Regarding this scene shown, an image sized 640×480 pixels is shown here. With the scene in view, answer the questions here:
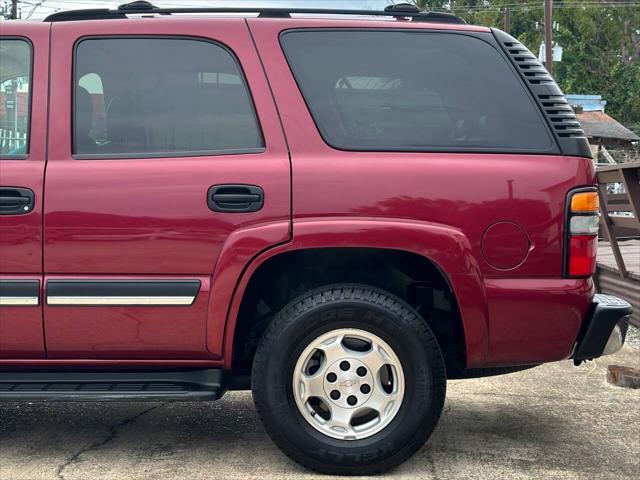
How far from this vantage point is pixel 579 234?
361 cm

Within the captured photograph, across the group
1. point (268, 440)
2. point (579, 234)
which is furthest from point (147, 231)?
point (579, 234)

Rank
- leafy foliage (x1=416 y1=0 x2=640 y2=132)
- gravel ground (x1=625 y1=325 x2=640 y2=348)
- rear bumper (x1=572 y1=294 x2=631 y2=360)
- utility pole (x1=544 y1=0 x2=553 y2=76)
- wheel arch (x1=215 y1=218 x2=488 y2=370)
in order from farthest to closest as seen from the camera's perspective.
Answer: leafy foliage (x1=416 y1=0 x2=640 y2=132) < utility pole (x1=544 y1=0 x2=553 y2=76) < gravel ground (x1=625 y1=325 x2=640 y2=348) < rear bumper (x1=572 y1=294 x2=631 y2=360) < wheel arch (x1=215 y1=218 x2=488 y2=370)

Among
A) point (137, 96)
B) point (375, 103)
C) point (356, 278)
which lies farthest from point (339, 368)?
point (137, 96)

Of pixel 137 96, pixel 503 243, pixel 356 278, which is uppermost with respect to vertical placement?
pixel 137 96

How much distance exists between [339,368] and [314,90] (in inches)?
46.4

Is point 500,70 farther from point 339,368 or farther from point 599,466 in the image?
point 599,466

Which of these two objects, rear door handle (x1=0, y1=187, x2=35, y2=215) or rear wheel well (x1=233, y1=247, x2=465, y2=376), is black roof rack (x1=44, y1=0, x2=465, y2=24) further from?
rear wheel well (x1=233, y1=247, x2=465, y2=376)

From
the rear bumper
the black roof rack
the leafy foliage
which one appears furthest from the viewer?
the leafy foliage

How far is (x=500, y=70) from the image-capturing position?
373 centimetres

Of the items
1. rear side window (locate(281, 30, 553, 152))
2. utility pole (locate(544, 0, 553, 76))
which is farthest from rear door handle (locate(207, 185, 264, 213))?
utility pole (locate(544, 0, 553, 76))

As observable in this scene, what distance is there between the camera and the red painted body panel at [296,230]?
3533mm

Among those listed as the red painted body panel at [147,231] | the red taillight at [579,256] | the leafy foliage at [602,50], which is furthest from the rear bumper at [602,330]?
the leafy foliage at [602,50]

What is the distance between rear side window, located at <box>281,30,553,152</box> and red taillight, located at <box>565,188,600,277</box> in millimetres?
264

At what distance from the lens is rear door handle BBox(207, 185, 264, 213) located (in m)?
3.54
